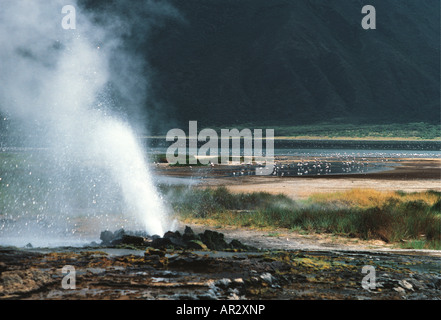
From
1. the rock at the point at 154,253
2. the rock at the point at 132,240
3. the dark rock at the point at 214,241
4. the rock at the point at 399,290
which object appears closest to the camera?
the rock at the point at 399,290

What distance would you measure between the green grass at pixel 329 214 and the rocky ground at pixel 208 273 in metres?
4.33

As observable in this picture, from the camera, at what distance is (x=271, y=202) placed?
3284 cm

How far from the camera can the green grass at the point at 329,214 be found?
23672 mm

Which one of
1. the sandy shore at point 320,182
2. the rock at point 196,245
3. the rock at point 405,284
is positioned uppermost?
the sandy shore at point 320,182

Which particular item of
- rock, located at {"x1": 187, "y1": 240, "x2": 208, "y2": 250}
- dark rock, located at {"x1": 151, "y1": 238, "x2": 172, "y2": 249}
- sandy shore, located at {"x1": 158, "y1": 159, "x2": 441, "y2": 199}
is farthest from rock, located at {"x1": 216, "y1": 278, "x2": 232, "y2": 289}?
sandy shore, located at {"x1": 158, "y1": 159, "x2": 441, "y2": 199}

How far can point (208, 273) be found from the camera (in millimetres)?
15328

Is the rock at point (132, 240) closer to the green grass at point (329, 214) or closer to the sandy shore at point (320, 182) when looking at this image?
the green grass at point (329, 214)

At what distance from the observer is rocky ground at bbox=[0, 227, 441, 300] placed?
13430mm

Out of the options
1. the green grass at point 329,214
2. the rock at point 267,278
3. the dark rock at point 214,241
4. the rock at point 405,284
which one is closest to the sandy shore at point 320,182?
the green grass at point 329,214

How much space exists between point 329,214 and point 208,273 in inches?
501

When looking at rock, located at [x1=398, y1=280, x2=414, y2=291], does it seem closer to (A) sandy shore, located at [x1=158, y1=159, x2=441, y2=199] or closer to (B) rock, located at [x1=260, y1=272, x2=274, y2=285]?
(B) rock, located at [x1=260, y1=272, x2=274, y2=285]

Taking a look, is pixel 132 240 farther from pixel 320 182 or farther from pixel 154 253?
pixel 320 182

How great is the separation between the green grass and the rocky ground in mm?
4332
